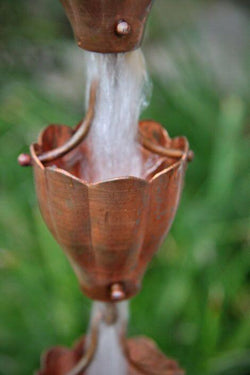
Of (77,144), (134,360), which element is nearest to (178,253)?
(134,360)

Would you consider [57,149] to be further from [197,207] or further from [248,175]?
[248,175]

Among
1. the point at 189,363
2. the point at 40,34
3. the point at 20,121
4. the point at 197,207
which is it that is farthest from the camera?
the point at 40,34

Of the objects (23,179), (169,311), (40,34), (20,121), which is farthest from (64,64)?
(169,311)

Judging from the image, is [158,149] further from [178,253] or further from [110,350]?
[178,253]

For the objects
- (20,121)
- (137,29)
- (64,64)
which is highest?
(137,29)

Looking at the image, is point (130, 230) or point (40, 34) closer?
point (130, 230)

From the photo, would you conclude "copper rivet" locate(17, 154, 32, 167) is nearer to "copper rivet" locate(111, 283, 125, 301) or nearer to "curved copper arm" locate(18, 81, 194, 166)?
"curved copper arm" locate(18, 81, 194, 166)

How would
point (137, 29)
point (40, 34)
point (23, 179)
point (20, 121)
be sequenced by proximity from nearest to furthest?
point (137, 29) < point (23, 179) < point (20, 121) < point (40, 34)
